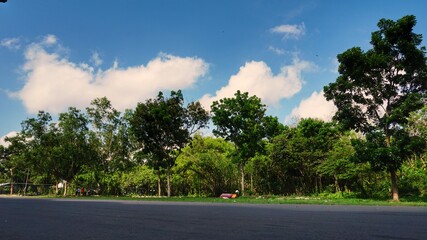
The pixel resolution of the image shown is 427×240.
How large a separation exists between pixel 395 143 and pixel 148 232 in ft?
60.6

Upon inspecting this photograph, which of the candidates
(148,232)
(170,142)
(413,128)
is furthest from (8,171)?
(148,232)

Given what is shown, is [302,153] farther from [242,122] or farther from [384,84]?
[384,84]

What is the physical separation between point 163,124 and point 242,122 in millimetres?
6963

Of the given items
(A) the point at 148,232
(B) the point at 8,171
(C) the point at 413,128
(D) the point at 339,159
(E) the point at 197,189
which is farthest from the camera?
(B) the point at 8,171

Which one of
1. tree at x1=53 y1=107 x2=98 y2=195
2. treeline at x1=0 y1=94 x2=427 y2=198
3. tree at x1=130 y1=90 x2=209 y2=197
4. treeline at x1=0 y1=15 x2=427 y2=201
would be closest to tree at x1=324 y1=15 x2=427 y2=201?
treeline at x1=0 y1=15 x2=427 y2=201

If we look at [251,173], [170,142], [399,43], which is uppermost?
[399,43]

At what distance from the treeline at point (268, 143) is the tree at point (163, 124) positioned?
3.7 inches

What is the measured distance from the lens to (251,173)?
38.5m

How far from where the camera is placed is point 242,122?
32094 millimetres

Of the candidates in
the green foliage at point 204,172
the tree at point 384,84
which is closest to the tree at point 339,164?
the tree at point 384,84

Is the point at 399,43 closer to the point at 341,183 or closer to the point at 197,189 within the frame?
the point at 341,183

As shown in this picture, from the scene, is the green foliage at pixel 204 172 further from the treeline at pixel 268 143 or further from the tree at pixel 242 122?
the tree at pixel 242 122

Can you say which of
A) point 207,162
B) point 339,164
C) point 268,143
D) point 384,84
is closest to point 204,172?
point 207,162

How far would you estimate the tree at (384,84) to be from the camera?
69.0 ft
